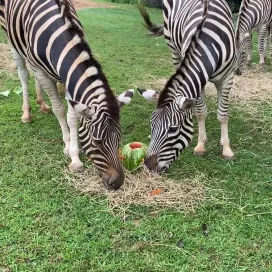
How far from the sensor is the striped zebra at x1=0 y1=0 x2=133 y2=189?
4.14 meters

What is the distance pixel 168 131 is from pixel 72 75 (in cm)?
123

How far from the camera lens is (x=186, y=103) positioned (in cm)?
428

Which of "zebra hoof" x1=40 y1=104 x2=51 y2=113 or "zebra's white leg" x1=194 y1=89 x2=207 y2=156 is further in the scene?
"zebra hoof" x1=40 y1=104 x2=51 y2=113

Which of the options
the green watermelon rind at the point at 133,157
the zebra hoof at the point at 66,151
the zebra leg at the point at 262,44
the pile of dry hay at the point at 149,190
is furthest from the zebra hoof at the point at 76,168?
the zebra leg at the point at 262,44

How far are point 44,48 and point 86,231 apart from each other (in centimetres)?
222

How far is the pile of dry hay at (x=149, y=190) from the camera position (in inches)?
174

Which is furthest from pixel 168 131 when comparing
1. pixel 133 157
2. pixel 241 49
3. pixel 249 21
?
pixel 249 21

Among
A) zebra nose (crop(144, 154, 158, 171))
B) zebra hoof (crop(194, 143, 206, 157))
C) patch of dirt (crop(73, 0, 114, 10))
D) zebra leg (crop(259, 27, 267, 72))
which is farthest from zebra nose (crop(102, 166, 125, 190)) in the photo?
patch of dirt (crop(73, 0, 114, 10))

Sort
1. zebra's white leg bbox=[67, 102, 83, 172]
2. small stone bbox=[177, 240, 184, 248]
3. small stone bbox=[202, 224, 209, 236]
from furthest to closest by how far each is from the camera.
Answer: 1. zebra's white leg bbox=[67, 102, 83, 172]
2. small stone bbox=[202, 224, 209, 236]
3. small stone bbox=[177, 240, 184, 248]

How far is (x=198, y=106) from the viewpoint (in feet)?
18.4

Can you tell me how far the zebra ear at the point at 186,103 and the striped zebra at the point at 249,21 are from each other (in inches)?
190

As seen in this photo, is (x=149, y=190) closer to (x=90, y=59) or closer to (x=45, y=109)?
(x=90, y=59)

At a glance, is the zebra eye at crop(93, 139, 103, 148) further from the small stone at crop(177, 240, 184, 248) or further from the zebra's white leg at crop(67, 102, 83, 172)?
the small stone at crop(177, 240, 184, 248)

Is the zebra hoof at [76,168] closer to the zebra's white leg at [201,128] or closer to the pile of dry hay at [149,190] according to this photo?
the pile of dry hay at [149,190]
